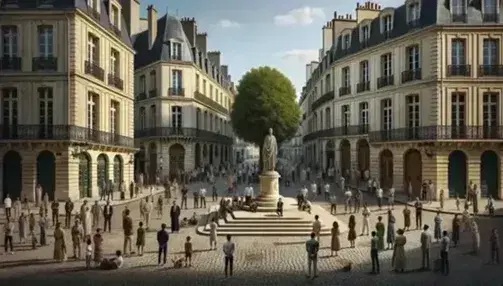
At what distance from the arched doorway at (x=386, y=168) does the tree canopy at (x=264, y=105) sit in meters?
13.1

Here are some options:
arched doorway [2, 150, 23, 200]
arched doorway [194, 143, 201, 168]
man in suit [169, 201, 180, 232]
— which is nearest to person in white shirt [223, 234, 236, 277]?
man in suit [169, 201, 180, 232]

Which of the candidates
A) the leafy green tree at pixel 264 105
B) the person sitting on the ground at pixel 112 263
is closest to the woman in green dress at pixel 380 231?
the person sitting on the ground at pixel 112 263

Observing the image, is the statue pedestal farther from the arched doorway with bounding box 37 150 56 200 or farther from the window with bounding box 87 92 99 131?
the window with bounding box 87 92 99 131

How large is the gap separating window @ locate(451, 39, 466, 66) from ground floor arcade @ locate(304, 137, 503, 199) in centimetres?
475

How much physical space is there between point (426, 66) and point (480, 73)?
2.97 metres

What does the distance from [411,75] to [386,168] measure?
21.1 feet

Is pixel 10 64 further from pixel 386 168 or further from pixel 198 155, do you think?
pixel 198 155

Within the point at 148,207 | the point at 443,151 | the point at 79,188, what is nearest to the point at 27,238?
the point at 148,207

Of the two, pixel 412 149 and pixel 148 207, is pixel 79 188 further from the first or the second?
pixel 412 149

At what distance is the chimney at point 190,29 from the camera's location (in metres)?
49.3

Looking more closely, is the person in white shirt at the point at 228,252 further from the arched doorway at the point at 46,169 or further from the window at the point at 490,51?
the window at the point at 490,51

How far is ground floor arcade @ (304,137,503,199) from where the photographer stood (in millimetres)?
27562

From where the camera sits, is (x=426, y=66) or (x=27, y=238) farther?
(x=426, y=66)

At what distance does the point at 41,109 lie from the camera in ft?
85.7
